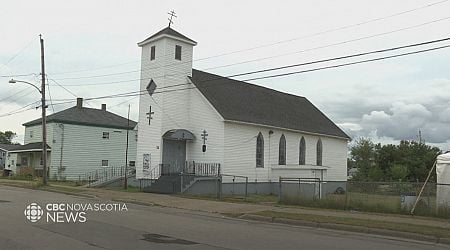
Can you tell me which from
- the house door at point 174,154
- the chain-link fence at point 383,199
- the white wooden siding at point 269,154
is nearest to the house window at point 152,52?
the house door at point 174,154

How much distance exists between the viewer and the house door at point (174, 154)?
1398 inches

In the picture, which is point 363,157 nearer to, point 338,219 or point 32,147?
point 32,147

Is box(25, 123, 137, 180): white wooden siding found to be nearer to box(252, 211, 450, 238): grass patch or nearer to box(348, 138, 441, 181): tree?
box(348, 138, 441, 181): tree

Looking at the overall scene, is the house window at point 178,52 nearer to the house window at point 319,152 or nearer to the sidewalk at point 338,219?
the sidewalk at point 338,219

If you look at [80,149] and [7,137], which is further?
[7,137]

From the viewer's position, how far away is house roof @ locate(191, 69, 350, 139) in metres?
36.1

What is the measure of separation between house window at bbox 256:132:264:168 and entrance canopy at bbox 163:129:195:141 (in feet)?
16.2

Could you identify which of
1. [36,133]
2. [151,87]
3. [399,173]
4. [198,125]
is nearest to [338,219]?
[198,125]

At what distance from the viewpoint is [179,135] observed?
114 feet

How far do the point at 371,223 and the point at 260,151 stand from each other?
21305 mm

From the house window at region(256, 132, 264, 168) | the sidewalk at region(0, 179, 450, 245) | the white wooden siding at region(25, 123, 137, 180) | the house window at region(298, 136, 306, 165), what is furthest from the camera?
the white wooden siding at region(25, 123, 137, 180)

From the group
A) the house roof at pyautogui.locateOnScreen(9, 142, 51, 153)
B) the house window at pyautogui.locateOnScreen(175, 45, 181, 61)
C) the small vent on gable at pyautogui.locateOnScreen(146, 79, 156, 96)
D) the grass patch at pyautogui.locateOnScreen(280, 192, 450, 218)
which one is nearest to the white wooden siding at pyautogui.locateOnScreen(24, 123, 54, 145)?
the house roof at pyautogui.locateOnScreen(9, 142, 51, 153)

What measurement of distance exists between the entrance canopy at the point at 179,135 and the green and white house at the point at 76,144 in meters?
15.4

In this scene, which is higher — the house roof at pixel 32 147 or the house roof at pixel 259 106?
the house roof at pixel 259 106
